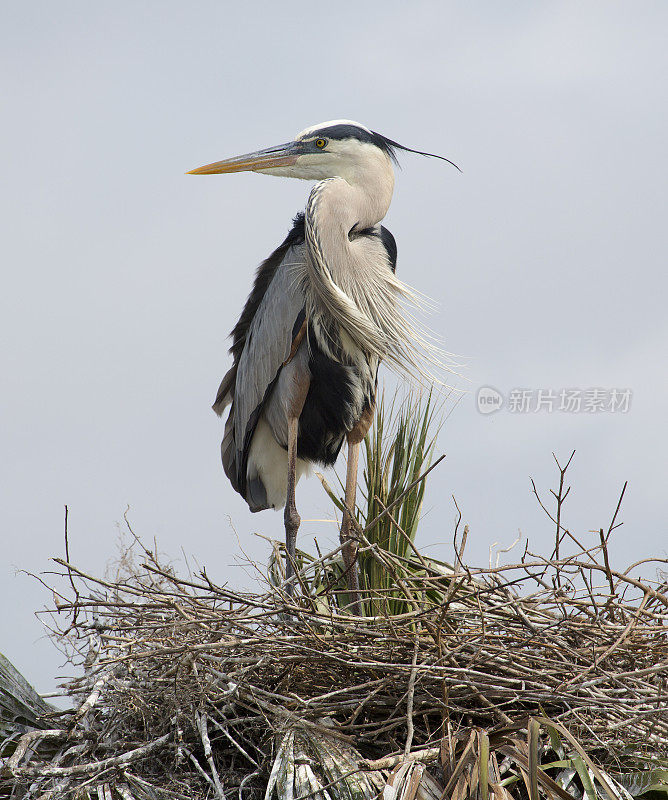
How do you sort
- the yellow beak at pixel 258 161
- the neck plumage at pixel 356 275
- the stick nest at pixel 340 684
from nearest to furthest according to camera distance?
the stick nest at pixel 340 684 → the neck plumage at pixel 356 275 → the yellow beak at pixel 258 161

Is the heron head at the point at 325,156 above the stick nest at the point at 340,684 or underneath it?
above

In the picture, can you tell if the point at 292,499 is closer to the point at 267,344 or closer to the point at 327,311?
the point at 267,344

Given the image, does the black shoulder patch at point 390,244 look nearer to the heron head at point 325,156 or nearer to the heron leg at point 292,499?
the heron head at point 325,156

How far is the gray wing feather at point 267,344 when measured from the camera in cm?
462

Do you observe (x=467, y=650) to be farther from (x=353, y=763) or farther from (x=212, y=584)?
(x=212, y=584)

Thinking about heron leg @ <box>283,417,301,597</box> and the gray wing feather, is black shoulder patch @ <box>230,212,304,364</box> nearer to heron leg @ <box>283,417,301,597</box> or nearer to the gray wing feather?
the gray wing feather

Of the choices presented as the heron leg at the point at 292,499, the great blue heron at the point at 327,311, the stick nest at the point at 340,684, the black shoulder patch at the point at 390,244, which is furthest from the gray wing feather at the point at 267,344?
the stick nest at the point at 340,684

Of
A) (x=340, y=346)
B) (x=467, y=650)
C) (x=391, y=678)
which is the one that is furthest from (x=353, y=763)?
(x=340, y=346)

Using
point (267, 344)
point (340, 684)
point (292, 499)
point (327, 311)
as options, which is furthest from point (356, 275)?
point (340, 684)

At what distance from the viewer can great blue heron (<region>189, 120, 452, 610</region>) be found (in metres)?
4.49

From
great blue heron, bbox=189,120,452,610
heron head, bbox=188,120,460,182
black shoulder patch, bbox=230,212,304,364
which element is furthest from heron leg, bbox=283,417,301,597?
heron head, bbox=188,120,460,182

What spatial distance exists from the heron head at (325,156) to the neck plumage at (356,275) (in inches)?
3.7

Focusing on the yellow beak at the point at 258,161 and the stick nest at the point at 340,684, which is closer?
the stick nest at the point at 340,684

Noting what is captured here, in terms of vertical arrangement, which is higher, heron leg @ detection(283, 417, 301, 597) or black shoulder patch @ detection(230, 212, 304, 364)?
black shoulder patch @ detection(230, 212, 304, 364)
